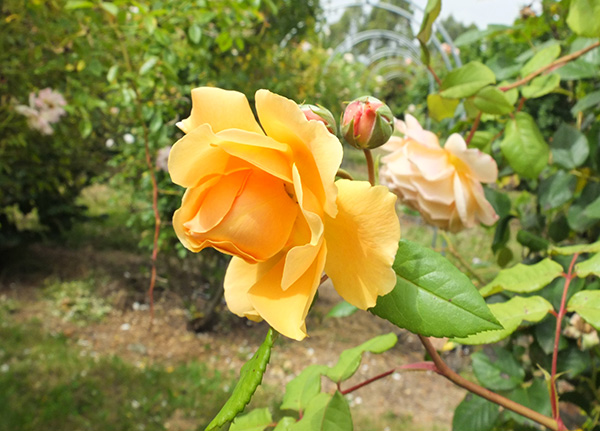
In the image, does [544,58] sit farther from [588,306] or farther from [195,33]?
[195,33]

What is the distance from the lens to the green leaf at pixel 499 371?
2.19 feet

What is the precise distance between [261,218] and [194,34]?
1274mm

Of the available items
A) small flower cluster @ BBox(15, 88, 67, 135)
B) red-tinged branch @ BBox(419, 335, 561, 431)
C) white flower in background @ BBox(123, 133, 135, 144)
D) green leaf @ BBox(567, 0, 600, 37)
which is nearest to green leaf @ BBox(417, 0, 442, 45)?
green leaf @ BBox(567, 0, 600, 37)

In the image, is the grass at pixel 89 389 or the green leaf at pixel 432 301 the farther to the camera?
the grass at pixel 89 389

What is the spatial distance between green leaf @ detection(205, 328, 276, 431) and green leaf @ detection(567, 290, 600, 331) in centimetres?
30

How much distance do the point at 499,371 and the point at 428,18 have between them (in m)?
0.52

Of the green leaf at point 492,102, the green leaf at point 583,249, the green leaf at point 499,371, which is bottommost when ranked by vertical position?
the green leaf at point 499,371

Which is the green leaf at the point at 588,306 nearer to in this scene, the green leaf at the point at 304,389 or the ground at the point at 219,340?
the green leaf at the point at 304,389

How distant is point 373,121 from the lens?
→ 0.37 meters

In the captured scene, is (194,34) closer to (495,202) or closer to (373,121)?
(495,202)

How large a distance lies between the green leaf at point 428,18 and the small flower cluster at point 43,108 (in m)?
1.51

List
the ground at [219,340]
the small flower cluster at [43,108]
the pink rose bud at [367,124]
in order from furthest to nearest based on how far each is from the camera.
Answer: the ground at [219,340]
the small flower cluster at [43,108]
the pink rose bud at [367,124]

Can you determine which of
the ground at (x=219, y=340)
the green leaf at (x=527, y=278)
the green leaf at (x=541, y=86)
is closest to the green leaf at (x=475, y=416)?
the green leaf at (x=527, y=278)

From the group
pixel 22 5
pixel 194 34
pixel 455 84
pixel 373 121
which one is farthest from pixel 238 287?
pixel 22 5
